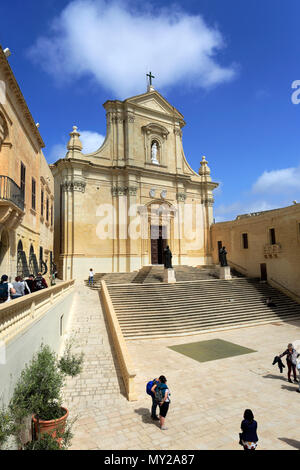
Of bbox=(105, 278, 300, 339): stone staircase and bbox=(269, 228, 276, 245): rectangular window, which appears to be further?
bbox=(269, 228, 276, 245): rectangular window

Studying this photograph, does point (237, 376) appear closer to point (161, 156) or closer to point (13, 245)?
point (13, 245)

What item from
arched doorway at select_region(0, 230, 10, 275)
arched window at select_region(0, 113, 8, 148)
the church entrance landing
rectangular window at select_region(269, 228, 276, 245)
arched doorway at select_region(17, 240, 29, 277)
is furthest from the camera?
the church entrance landing

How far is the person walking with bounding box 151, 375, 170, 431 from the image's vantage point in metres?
7.20

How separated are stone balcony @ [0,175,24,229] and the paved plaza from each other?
5.90 metres

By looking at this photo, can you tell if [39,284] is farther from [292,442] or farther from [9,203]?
[292,442]

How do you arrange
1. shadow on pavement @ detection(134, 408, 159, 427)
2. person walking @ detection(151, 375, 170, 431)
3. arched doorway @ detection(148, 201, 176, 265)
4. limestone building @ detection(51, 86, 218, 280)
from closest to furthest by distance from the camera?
person walking @ detection(151, 375, 170, 431) → shadow on pavement @ detection(134, 408, 159, 427) → limestone building @ detection(51, 86, 218, 280) → arched doorway @ detection(148, 201, 176, 265)

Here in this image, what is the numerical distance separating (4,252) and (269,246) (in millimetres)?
22582

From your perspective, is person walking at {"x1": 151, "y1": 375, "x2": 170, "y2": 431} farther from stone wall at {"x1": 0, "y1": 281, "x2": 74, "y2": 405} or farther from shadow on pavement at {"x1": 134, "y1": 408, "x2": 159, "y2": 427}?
stone wall at {"x1": 0, "y1": 281, "x2": 74, "y2": 405}

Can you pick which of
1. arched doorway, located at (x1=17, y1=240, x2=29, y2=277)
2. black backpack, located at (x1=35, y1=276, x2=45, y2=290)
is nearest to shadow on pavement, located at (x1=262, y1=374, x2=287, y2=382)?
black backpack, located at (x1=35, y1=276, x2=45, y2=290)

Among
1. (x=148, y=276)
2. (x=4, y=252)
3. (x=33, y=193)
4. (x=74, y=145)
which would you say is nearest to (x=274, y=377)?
(x=4, y=252)

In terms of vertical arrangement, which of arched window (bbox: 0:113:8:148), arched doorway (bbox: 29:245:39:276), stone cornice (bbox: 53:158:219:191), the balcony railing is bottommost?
arched doorway (bbox: 29:245:39:276)

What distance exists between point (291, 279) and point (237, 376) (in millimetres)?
16681

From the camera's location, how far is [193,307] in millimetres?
19812

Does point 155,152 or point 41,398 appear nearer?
point 41,398
